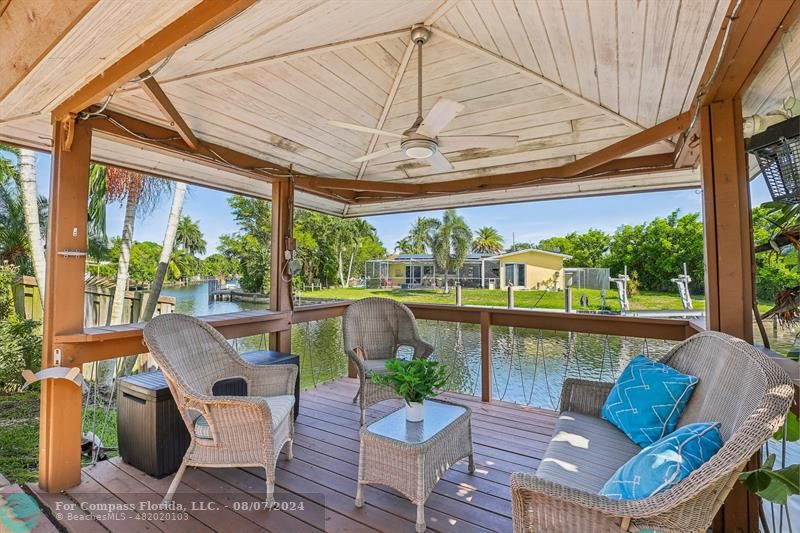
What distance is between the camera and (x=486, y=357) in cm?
403

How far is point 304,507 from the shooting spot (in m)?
2.20

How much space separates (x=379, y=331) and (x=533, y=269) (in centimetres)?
394

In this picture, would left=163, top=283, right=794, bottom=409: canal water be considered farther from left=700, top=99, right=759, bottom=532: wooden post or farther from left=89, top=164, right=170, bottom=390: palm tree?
left=89, top=164, right=170, bottom=390: palm tree

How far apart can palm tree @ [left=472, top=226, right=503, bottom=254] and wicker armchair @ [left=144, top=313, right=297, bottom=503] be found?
17246mm

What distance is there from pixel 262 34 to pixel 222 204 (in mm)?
6341

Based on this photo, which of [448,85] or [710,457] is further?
[448,85]

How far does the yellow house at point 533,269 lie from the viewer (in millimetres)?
6125

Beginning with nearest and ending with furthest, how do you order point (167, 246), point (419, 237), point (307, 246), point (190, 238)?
point (167, 246) < point (190, 238) < point (307, 246) < point (419, 237)

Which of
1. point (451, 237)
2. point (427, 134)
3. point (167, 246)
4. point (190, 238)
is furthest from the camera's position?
point (451, 237)

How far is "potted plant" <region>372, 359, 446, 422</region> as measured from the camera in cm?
224

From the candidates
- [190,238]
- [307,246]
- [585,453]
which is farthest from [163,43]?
[307,246]

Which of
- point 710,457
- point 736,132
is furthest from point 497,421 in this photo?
point 736,132

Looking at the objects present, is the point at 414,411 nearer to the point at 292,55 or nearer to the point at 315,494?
the point at 315,494

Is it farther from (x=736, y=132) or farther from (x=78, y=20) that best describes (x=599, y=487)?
(x=78, y=20)
